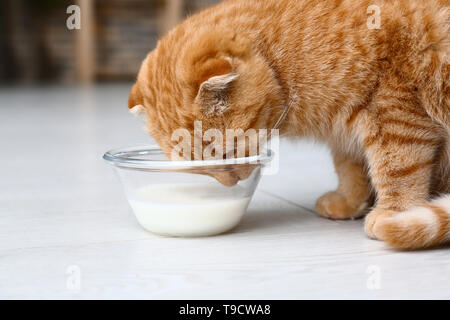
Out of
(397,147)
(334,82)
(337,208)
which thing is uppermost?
(334,82)

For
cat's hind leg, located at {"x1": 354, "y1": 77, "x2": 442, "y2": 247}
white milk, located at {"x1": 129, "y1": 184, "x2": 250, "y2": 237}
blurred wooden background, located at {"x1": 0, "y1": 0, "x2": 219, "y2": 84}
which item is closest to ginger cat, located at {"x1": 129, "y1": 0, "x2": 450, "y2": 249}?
cat's hind leg, located at {"x1": 354, "y1": 77, "x2": 442, "y2": 247}

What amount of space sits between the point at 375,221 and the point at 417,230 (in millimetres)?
124

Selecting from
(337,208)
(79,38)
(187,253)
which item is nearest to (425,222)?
(337,208)

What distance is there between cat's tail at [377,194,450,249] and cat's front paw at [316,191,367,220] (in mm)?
284

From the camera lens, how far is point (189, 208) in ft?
3.76

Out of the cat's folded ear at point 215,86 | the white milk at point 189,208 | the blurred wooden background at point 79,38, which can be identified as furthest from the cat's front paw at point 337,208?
the blurred wooden background at point 79,38

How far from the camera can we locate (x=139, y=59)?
20.8 feet

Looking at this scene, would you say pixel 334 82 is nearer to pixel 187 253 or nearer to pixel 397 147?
pixel 397 147

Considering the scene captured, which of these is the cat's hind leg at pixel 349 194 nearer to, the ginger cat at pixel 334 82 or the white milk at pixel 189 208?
the ginger cat at pixel 334 82

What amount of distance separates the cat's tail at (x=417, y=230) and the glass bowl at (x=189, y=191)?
0.91 feet

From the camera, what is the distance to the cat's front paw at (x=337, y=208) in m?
1.37
